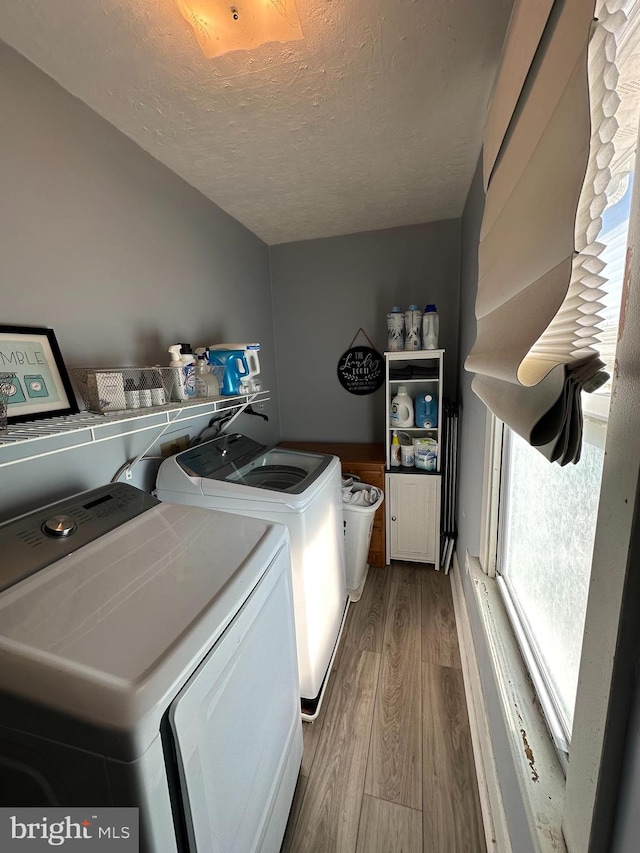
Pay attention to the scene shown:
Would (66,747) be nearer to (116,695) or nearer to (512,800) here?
(116,695)

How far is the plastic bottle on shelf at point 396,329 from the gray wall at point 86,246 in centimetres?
122

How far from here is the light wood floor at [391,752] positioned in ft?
3.71

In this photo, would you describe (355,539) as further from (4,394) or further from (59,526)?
(4,394)

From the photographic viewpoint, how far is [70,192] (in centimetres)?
120

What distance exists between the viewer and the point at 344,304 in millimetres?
2707

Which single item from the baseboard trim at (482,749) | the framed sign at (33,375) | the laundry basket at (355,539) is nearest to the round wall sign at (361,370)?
the laundry basket at (355,539)

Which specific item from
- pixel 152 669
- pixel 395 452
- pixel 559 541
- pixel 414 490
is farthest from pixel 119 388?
pixel 414 490

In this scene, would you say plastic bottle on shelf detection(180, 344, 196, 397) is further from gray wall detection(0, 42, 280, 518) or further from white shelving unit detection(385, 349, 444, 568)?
white shelving unit detection(385, 349, 444, 568)

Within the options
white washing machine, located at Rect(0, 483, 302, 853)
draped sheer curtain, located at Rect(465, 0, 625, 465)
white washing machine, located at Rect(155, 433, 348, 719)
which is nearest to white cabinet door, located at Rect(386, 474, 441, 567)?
white washing machine, located at Rect(155, 433, 348, 719)

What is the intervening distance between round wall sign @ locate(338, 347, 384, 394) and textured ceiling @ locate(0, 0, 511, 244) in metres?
1.13

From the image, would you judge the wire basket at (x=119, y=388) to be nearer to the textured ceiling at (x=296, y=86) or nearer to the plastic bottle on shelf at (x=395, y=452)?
the textured ceiling at (x=296, y=86)

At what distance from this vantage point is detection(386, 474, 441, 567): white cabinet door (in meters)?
2.36

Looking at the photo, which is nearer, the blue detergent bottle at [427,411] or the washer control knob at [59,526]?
the washer control knob at [59,526]

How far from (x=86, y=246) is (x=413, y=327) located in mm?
1831
